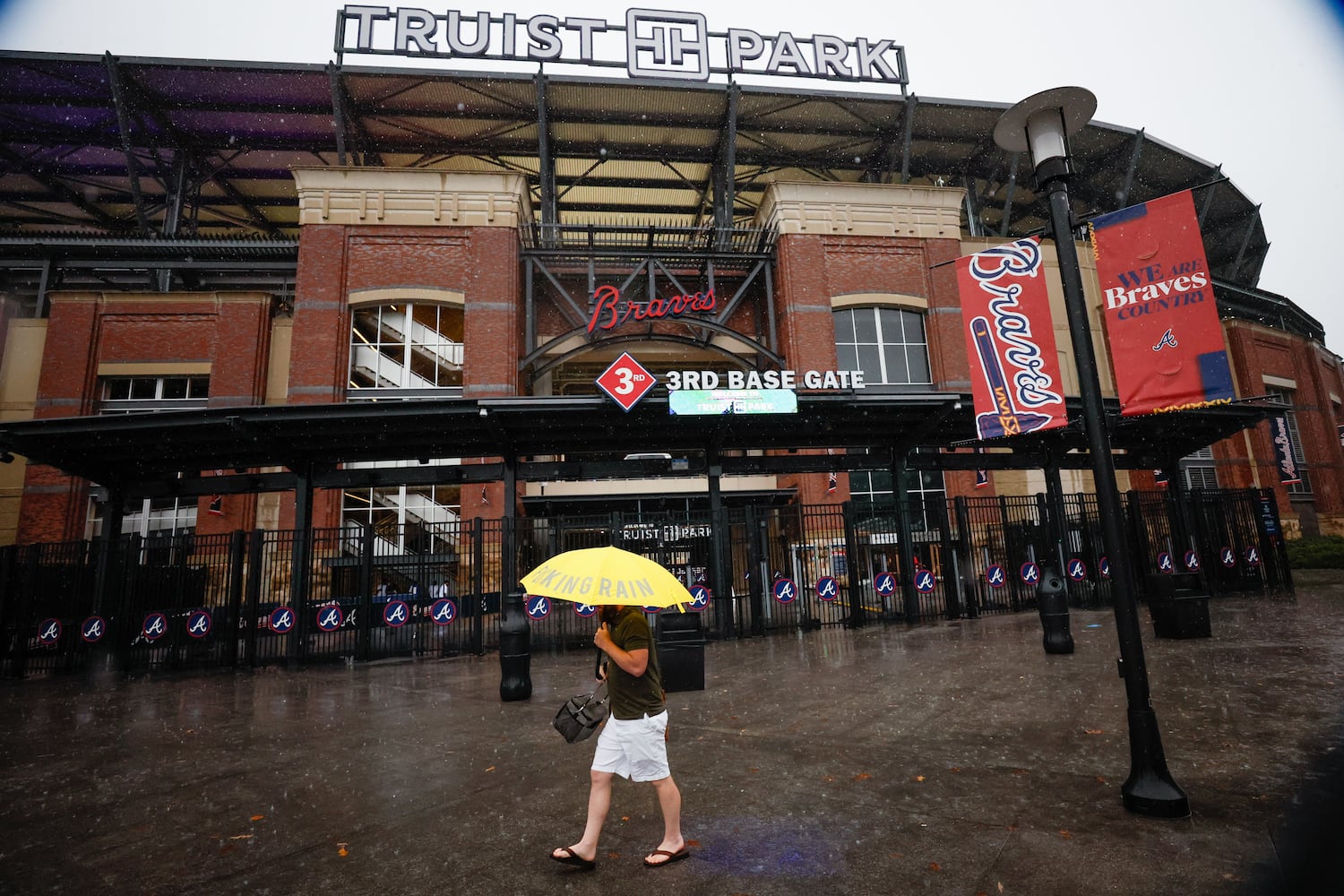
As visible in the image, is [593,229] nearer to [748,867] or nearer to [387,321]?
[387,321]

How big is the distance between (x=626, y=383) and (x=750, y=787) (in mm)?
8239

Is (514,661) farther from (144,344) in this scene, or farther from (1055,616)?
(144,344)

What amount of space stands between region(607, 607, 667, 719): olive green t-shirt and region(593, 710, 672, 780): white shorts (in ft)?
0.19

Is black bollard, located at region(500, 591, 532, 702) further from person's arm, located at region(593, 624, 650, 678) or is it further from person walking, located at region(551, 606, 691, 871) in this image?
person's arm, located at region(593, 624, 650, 678)

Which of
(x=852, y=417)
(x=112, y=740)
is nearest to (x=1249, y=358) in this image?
(x=852, y=417)

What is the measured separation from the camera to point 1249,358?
2656 centimetres

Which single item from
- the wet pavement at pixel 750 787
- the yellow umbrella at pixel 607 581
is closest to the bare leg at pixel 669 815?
the wet pavement at pixel 750 787

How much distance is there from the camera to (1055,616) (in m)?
8.89

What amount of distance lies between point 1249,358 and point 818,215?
65.8ft

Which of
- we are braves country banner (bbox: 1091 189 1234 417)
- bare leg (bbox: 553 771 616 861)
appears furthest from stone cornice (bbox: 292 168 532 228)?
bare leg (bbox: 553 771 616 861)

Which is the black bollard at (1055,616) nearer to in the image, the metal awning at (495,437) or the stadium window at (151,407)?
the metal awning at (495,437)

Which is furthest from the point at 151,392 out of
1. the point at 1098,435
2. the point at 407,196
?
the point at 1098,435

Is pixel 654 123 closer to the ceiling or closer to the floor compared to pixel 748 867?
closer to the ceiling

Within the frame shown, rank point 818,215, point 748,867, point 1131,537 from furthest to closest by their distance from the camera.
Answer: point 818,215
point 1131,537
point 748,867
